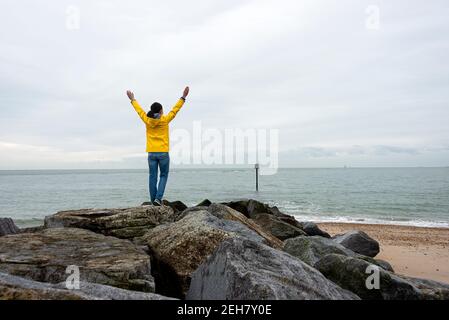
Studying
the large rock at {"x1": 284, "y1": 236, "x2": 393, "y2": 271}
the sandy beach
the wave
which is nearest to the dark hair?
the large rock at {"x1": 284, "y1": 236, "x2": 393, "y2": 271}

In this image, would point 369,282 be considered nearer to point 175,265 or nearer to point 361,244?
point 175,265

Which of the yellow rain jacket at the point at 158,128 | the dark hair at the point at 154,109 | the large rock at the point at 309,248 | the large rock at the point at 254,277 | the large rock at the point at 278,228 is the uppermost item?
the dark hair at the point at 154,109

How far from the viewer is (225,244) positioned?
3686mm

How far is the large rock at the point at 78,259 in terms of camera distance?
13.9 feet

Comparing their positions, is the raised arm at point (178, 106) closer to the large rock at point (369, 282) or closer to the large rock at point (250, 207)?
the large rock at point (250, 207)

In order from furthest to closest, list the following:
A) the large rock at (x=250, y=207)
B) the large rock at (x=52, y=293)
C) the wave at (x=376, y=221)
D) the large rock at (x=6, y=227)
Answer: the wave at (x=376, y=221) < the large rock at (x=250, y=207) < the large rock at (x=6, y=227) < the large rock at (x=52, y=293)

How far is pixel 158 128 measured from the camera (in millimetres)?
8828

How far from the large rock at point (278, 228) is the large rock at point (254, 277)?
19.5 ft

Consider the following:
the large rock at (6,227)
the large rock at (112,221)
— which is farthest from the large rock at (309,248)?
the large rock at (6,227)

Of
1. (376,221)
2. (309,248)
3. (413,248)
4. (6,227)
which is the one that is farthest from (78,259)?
(376,221)

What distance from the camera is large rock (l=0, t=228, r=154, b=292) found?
4238 mm

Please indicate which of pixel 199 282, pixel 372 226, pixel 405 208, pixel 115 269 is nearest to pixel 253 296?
pixel 199 282

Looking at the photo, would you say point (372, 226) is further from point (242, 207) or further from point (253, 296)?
point (253, 296)
